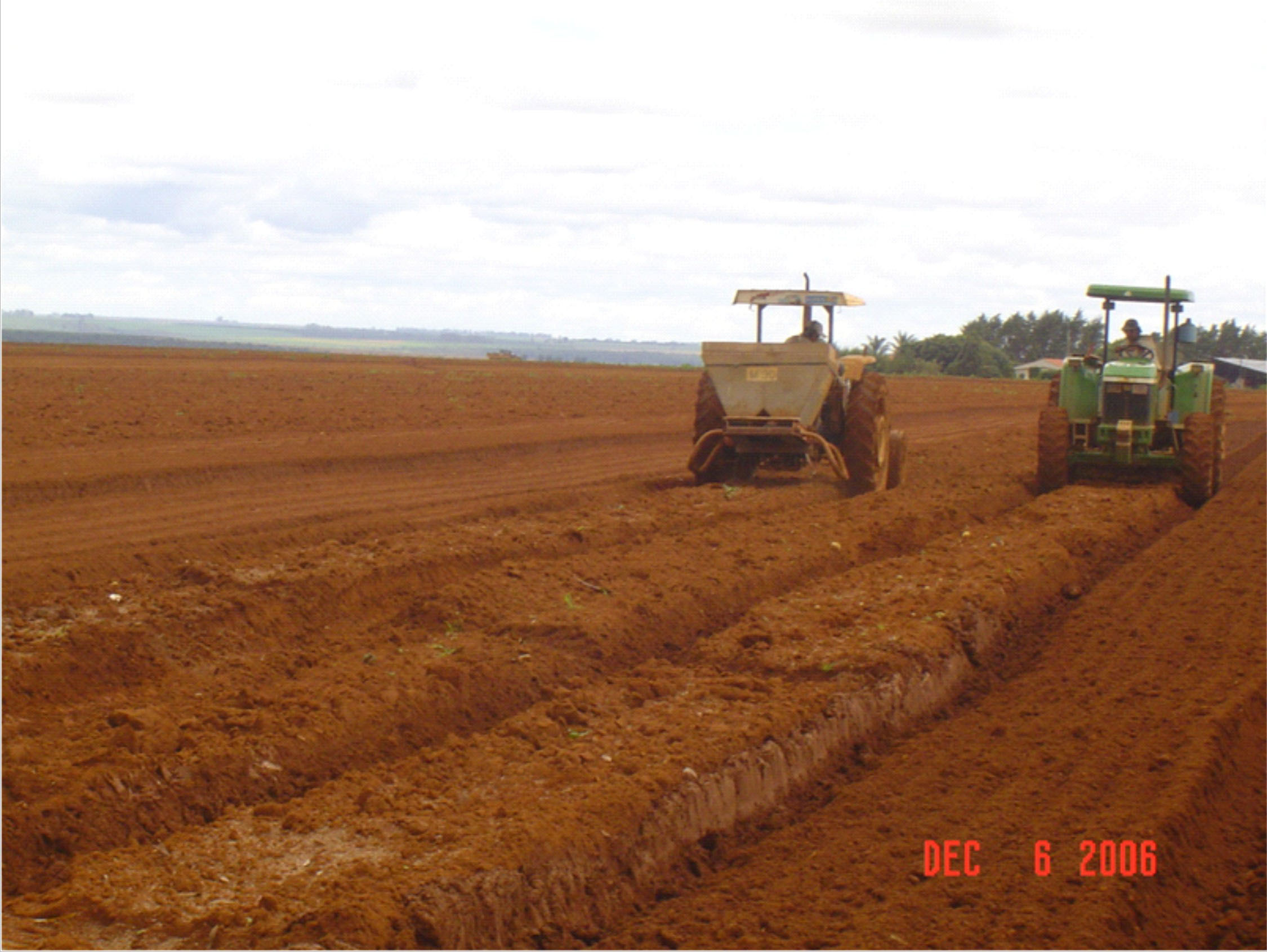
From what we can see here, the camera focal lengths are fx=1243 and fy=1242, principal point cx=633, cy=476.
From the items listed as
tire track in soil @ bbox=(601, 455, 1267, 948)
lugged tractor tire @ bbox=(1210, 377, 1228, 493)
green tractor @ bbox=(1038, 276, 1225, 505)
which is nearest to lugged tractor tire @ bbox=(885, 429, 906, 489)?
green tractor @ bbox=(1038, 276, 1225, 505)

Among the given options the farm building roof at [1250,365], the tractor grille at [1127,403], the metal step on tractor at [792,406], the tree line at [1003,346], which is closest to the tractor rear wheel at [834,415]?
the metal step on tractor at [792,406]

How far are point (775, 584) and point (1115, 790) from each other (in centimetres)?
→ 416

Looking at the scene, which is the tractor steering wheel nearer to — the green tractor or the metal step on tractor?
the green tractor

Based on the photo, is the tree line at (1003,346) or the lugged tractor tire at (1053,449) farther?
the tree line at (1003,346)

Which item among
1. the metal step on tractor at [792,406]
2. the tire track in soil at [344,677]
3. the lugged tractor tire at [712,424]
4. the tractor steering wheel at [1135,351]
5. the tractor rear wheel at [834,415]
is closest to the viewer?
the tire track in soil at [344,677]

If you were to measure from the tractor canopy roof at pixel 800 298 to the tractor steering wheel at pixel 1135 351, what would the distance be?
3.27 m

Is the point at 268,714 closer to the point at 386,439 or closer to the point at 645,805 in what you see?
the point at 645,805

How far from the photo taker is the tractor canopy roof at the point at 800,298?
13.4 m

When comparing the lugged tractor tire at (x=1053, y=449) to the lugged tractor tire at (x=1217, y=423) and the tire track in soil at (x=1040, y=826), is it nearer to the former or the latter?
the lugged tractor tire at (x=1217, y=423)

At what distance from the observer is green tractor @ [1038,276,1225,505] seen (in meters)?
13.5

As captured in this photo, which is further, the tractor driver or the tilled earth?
the tractor driver

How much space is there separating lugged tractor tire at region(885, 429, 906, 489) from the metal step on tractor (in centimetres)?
37

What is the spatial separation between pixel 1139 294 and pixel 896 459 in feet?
10.8

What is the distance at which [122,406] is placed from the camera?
65.5 ft
